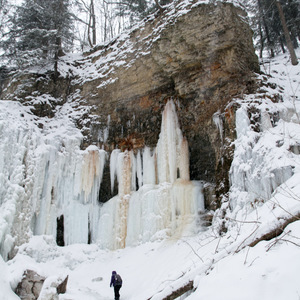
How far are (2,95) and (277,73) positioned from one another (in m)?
12.6

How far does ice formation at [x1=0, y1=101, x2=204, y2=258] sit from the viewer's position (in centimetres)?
1205

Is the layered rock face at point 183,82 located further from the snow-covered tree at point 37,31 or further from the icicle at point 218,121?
the snow-covered tree at point 37,31

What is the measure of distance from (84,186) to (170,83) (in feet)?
18.9

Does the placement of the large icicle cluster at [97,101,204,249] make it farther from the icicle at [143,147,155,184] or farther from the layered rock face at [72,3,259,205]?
the layered rock face at [72,3,259,205]

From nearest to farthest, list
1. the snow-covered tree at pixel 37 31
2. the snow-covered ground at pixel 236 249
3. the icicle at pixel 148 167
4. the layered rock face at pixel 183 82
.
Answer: the snow-covered ground at pixel 236 249 → the layered rock face at pixel 183 82 → the icicle at pixel 148 167 → the snow-covered tree at pixel 37 31

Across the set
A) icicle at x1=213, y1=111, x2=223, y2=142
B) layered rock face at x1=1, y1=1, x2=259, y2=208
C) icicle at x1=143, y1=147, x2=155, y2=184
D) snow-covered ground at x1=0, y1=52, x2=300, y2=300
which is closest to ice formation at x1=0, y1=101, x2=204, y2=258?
icicle at x1=143, y1=147, x2=155, y2=184

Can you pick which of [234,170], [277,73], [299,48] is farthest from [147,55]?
[299,48]

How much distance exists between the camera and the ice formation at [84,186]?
474 inches

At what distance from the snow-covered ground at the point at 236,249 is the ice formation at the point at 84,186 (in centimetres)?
32

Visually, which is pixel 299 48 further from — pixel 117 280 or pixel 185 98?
pixel 117 280

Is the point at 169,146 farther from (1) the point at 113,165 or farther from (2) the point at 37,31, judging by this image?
(2) the point at 37,31

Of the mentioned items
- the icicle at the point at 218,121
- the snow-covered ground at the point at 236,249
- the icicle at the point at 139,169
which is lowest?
the snow-covered ground at the point at 236,249

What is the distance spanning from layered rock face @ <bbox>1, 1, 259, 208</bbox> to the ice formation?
63 centimetres

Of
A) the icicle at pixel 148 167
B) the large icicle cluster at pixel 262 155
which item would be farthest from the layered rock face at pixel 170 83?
the large icicle cluster at pixel 262 155
